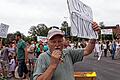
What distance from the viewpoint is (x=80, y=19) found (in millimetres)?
5250

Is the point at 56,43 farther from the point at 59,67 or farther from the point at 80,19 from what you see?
the point at 80,19

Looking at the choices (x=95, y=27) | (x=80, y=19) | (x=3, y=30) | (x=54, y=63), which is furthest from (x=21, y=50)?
(x=54, y=63)

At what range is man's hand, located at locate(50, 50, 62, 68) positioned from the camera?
3.67 m

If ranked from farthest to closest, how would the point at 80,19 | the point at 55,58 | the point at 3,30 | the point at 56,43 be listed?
1. the point at 3,30
2. the point at 80,19
3. the point at 56,43
4. the point at 55,58

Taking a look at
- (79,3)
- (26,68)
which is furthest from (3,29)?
(79,3)

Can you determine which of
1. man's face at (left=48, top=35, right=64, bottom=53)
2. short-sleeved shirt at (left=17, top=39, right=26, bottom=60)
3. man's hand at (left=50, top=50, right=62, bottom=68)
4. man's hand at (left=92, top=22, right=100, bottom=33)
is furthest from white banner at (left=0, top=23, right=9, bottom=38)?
man's hand at (left=50, top=50, right=62, bottom=68)

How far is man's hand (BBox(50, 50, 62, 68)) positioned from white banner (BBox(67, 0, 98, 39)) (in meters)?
1.36

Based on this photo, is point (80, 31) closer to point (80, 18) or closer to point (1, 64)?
point (80, 18)

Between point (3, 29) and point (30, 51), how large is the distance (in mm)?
1718

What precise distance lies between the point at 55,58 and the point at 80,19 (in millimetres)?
1679

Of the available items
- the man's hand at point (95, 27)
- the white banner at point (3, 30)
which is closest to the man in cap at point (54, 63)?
the man's hand at point (95, 27)

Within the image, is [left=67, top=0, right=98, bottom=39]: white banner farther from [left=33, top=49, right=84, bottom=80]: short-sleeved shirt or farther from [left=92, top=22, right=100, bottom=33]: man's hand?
[left=33, top=49, right=84, bottom=80]: short-sleeved shirt

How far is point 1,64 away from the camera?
1413cm

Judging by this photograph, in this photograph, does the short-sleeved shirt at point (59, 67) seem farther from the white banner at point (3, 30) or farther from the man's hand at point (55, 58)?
the white banner at point (3, 30)
